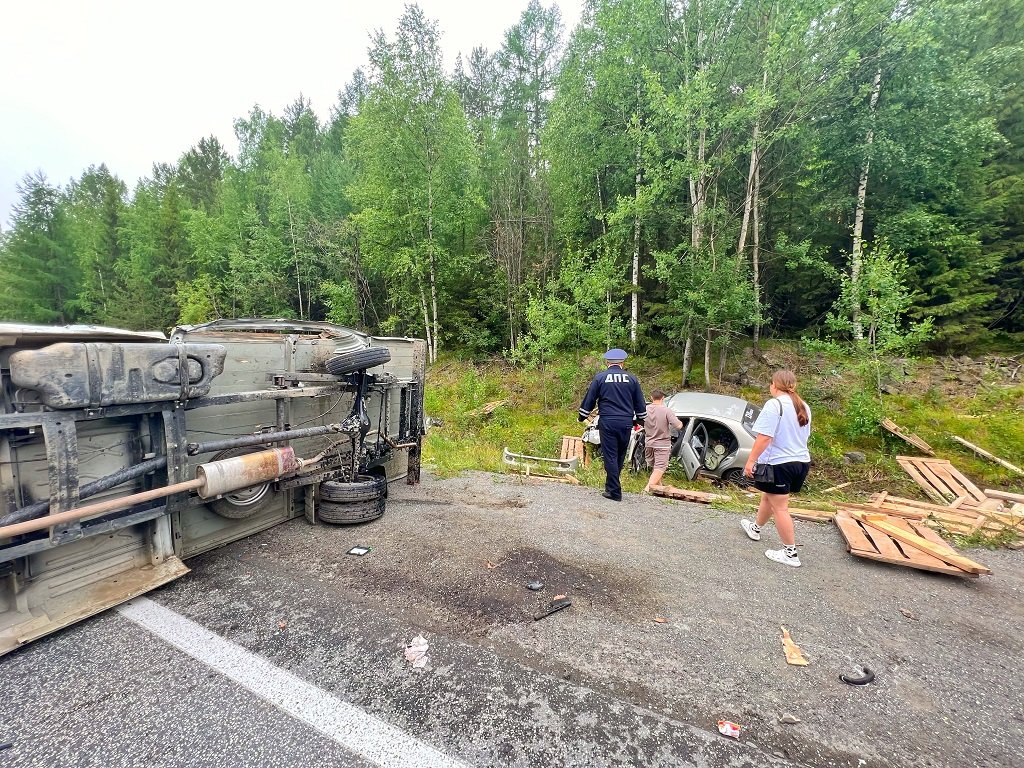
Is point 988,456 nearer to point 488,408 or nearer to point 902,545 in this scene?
point 902,545

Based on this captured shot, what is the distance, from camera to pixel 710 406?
6816mm

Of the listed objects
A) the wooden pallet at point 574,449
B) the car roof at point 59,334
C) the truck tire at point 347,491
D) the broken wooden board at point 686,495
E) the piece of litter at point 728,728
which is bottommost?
the wooden pallet at point 574,449

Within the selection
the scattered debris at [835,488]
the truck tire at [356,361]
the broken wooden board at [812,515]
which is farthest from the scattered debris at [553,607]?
the scattered debris at [835,488]

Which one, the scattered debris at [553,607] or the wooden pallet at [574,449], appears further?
the wooden pallet at [574,449]

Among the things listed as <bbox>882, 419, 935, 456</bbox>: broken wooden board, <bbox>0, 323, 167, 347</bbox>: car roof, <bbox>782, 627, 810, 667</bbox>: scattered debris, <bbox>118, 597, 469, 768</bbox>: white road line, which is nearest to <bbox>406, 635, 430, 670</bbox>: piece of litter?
<bbox>118, 597, 469, 768</bbox>: white road line

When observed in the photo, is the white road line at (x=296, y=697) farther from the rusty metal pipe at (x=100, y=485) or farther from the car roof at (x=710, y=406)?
the car roof at (x=710, y=406)

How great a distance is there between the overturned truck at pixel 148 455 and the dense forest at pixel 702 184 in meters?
7.89

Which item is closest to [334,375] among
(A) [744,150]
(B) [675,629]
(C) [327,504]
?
(C) [327,504]

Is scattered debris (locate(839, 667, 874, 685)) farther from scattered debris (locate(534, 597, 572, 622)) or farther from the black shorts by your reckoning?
scattered debris (locate(534, 597, 572, 622))

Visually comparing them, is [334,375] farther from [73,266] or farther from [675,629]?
[73,266]

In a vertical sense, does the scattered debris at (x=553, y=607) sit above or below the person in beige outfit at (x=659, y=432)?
below

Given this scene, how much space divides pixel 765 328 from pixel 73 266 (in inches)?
1759

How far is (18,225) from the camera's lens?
28656 millimetres

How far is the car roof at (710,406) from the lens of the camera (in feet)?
21.4
